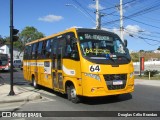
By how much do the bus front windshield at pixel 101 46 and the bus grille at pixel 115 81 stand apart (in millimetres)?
Result: 728

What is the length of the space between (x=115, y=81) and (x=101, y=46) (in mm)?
1463

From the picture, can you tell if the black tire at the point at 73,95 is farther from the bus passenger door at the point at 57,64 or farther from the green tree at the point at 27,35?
the green tree at the point at 27,35

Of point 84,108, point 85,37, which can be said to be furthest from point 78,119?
point 85,37

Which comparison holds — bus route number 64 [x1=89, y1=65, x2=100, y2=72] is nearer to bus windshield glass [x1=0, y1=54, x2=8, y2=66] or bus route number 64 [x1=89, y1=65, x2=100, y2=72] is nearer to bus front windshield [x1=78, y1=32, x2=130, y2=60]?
bus front windshield [x1=78, y1=32, x2=130, y2=60]

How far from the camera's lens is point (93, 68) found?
1065cm

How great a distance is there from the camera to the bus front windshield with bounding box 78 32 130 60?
11115 mm

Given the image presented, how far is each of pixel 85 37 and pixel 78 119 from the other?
3774 mm

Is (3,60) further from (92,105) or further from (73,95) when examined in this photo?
(92,105)

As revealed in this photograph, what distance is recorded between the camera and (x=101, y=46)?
11.5 m

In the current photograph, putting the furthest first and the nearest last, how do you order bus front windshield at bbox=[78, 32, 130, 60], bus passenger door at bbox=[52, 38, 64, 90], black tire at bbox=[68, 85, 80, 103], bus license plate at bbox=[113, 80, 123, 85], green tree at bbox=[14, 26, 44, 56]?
green tree at bbox=[14, 26, 44, 56] < bus passenger door at bbox=[52, 38, 64, 90] < black tire at bbox=[68, 85, 80, 103] < bus front windshield at bbox=[78, 32, 130, 60] < bus license plate at bbox=[113, 80, 123, 85]

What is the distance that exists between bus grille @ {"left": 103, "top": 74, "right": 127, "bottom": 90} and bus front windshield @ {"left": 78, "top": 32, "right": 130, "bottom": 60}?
73 cm

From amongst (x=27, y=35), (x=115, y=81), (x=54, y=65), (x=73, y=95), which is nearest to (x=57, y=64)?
(x=54, y=65)

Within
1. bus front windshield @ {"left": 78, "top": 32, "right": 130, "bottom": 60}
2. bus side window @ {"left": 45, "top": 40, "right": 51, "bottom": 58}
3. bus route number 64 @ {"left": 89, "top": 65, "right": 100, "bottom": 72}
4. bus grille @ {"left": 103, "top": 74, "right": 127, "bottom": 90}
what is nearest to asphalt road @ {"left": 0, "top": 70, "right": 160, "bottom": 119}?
bus grille @ {"left": 103, "top": 74, "right": 127, "bottom": 90}

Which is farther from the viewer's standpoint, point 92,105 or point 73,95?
point 73,95
